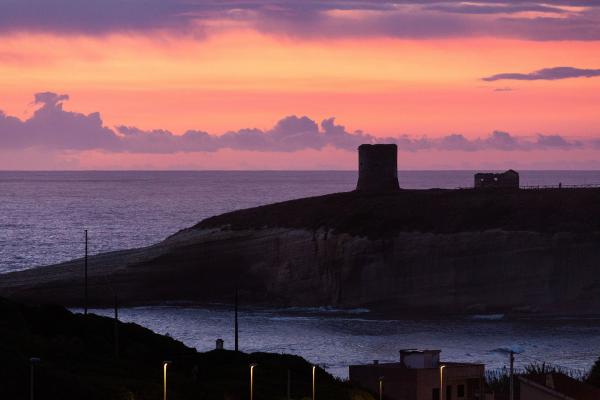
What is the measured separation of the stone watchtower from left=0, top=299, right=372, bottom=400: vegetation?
7184cm

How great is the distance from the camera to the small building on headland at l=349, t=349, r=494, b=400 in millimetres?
63344

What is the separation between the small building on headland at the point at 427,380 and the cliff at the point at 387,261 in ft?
168

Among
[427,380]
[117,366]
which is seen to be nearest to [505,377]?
[427,380]

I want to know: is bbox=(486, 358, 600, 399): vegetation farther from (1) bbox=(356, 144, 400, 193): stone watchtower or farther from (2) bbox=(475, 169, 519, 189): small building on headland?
(2) bbox=(475, 169, 519, 189): small building on headland

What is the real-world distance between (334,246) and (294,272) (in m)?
4.15

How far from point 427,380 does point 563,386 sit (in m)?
10.3

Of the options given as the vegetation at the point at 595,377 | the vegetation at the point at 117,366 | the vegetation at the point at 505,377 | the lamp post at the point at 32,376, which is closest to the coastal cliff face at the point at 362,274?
the vegetation at the point at 505,377

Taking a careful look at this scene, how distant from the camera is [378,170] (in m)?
147

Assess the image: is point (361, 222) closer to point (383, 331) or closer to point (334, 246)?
point (334, 246)

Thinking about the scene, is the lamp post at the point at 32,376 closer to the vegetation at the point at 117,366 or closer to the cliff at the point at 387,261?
the vegetation at the point at 117,366

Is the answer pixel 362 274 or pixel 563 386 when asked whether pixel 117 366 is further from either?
pixel 362 274

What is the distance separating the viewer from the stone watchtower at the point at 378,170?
477 feet

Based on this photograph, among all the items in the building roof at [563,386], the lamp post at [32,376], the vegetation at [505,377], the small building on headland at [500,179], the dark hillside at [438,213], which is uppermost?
the small building on headland at [500,179]

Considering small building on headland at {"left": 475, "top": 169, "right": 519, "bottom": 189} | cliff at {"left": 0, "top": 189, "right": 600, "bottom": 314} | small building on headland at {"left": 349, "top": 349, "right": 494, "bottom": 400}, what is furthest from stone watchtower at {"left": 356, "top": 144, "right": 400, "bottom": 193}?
small building on headland at {"left": 349, "top": 349, "right": 494, "bottom": 400}
